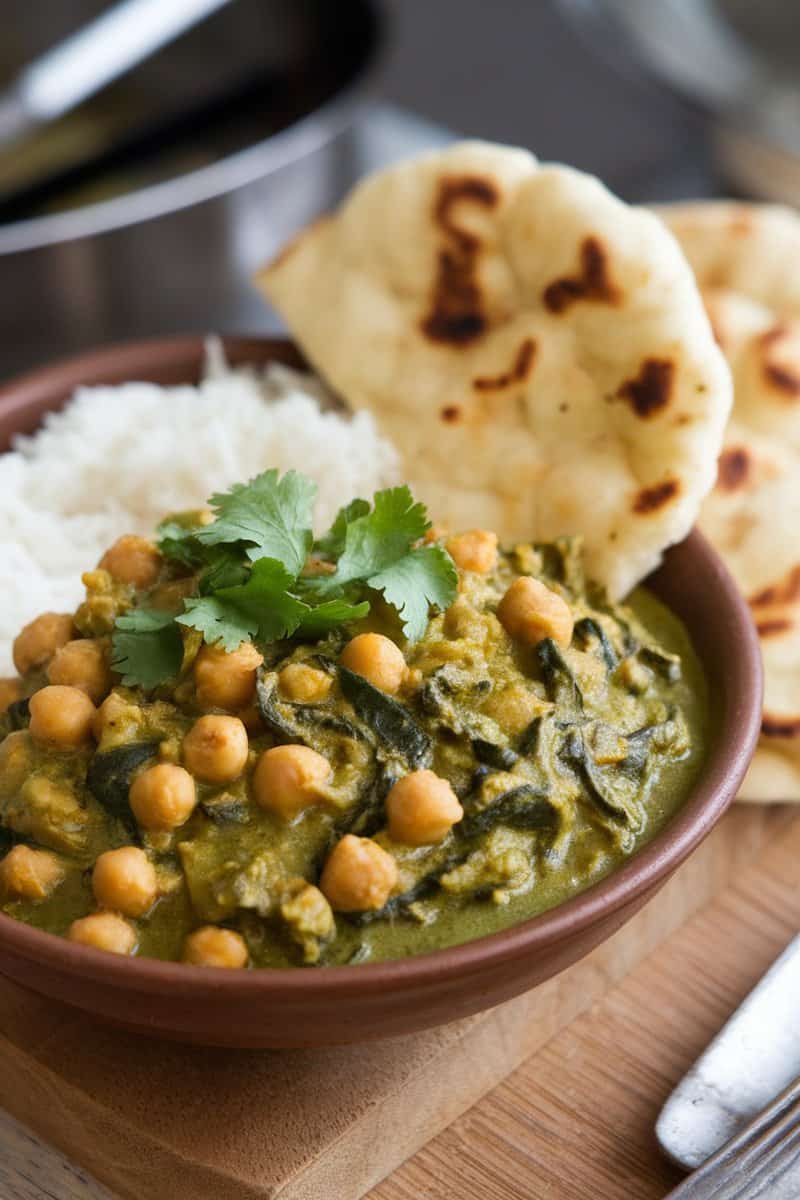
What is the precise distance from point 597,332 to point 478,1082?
1.44 m

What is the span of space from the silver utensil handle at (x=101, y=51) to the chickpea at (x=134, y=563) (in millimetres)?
2297

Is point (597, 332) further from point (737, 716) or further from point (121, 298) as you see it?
point (121, 298)

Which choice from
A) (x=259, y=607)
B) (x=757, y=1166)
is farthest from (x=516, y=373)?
(x=757, y=1166)

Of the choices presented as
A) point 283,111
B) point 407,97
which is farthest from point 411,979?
point 407,97

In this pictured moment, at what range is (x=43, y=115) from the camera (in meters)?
4.31

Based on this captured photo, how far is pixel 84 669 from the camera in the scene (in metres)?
2.29

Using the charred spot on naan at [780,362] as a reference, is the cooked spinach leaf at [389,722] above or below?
above

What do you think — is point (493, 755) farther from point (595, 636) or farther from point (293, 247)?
point (293, 247)

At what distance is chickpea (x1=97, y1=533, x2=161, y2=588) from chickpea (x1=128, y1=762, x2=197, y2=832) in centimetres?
47

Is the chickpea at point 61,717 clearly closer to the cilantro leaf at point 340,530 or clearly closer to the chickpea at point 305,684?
the chickpea at point 305,684

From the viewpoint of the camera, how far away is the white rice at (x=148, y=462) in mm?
3029

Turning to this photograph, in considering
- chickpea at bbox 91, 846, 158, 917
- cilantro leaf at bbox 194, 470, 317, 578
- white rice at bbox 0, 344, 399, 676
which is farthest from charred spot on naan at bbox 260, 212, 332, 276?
chickpea at bbox 91, 846, 158, 917

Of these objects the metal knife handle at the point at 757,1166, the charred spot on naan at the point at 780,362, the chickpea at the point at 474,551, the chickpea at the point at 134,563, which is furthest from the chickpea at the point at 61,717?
the charred spot on naan at the point at 780,362

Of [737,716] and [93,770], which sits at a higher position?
[93,770]
